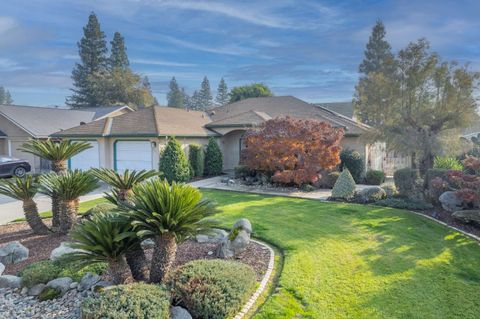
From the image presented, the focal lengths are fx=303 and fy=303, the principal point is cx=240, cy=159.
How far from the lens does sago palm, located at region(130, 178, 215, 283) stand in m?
4.68

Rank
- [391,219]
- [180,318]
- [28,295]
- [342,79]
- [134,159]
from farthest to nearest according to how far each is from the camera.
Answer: [342,79] → [134,159] → [391,219] → [28,295] → [180,318]

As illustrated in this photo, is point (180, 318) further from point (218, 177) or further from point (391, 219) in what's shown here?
point (218, 177)

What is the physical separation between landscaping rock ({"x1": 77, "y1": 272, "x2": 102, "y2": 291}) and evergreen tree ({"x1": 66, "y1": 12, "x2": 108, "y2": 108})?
160 feet

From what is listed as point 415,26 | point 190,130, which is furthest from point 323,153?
point 190,130

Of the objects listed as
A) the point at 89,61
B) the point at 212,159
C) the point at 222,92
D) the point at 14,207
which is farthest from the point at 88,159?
the point at 222,92

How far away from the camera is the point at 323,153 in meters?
14.4

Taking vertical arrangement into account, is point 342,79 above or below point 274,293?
above

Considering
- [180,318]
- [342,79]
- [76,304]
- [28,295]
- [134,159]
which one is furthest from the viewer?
[342,79]

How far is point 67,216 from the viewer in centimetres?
803

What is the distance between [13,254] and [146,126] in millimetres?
12055

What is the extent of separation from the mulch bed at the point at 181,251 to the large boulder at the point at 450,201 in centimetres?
675

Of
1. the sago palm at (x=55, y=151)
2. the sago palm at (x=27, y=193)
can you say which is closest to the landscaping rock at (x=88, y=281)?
the sago palm at (x=27, y=193)

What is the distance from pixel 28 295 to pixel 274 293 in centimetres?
429

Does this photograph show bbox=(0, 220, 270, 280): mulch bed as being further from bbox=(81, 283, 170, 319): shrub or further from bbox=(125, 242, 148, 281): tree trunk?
bbox=(81, 283, 170, 319): shrub
